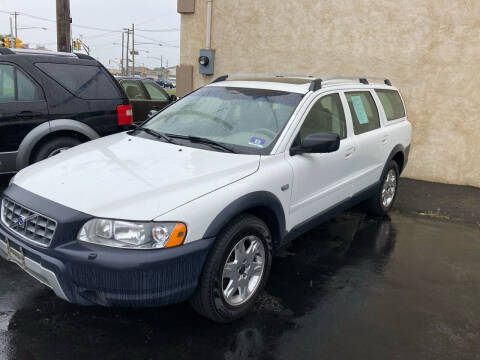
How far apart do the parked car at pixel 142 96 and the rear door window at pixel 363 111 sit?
21.1ft

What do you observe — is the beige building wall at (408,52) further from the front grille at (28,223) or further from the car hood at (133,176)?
the front grille at (28,223)

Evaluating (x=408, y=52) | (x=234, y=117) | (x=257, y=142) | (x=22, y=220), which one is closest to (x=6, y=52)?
(x=234, y=117)

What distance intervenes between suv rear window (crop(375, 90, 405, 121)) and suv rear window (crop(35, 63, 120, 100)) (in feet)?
11.5

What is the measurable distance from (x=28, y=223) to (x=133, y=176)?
72cm

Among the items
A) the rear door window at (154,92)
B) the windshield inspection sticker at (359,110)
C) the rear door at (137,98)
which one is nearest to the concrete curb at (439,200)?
the windshield inspection sticker at (359,110)

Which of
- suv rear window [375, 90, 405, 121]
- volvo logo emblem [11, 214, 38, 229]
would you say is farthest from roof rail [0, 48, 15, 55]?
suv rear window [375, 90, 405, 121]

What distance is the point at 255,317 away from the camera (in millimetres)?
3307

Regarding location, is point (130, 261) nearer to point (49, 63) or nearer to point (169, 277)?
point (169, 277)

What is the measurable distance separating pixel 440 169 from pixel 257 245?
227 inches

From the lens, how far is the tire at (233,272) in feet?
9.46

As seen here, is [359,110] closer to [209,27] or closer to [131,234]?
[131,234]

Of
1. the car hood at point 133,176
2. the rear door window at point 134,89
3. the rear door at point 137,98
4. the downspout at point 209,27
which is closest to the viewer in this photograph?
the car hood at point 133,176

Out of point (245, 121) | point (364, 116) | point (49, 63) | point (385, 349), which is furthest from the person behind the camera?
point (49, 63)

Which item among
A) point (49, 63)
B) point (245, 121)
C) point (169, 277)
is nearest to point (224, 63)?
point (49, 63)
